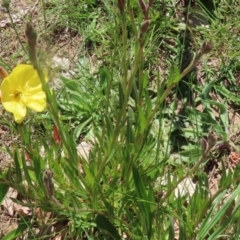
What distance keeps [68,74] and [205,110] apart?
0.61 metres

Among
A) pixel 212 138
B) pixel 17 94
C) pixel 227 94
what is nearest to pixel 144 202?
pixel 212 138

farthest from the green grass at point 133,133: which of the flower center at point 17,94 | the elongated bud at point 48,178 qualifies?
the flower center at point 17,94

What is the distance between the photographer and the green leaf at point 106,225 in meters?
1.45

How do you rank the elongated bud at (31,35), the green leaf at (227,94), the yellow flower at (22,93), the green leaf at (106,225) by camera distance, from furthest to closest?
the green leaf at (227,94), the green leaf at (106,225), the yellow flower at (22,93), the elongated bud at (31,35)

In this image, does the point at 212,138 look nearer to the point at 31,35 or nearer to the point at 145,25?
the point at 145,25

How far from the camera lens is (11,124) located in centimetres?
183

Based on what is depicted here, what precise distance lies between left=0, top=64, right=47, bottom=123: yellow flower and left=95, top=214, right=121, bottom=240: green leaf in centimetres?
45

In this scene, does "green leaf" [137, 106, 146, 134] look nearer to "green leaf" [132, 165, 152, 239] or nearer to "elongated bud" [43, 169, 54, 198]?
"green leaf" [132, 165, 152, 239]

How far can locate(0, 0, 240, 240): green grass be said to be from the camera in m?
1.32

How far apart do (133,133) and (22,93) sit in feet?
1.51

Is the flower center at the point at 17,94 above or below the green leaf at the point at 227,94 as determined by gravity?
above

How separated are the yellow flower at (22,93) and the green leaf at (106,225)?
1.47 ft

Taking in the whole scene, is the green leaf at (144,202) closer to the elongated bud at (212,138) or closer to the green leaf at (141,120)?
the green leaf at (141,120)

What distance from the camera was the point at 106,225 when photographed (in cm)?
146
